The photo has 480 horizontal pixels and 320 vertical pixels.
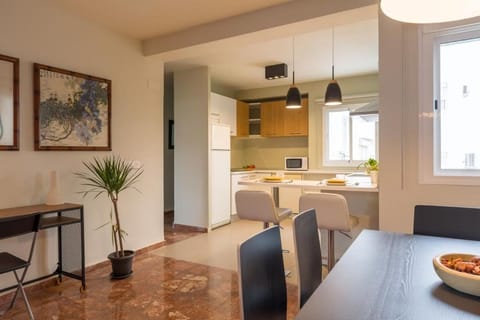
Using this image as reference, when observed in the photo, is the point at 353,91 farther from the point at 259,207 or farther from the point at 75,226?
the point at 75,226

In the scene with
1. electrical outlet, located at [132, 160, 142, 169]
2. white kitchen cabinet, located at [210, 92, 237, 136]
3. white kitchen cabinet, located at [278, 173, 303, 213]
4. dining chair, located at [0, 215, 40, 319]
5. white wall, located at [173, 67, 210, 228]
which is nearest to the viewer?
dining chair, located at [0, 215, 40, 319]

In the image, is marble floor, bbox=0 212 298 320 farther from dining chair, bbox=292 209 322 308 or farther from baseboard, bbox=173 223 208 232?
baseboard, bbox=173 223 208 232

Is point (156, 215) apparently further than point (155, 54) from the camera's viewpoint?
Yes

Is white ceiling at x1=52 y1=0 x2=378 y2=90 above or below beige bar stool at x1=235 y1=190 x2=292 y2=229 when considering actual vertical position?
above

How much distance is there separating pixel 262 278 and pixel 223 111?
465 centimetres

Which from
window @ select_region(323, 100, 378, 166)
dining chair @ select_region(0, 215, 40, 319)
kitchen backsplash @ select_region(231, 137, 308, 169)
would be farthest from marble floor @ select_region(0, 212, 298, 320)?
kitchen backsplash @ select_region(231, 137, 308, 169)

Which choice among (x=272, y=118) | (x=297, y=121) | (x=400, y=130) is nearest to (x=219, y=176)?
(x=272, y=118)

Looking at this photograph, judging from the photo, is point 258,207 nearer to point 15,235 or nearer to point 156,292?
point 156,292

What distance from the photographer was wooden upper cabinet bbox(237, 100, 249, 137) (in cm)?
630

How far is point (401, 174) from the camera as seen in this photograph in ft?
8.62

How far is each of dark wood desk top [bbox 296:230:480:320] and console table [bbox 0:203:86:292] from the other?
233cm

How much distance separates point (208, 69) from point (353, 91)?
2.69 meters

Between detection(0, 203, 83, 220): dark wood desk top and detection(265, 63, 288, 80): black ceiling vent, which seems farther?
detection(265, 63, 288, 80): black ceiling vent

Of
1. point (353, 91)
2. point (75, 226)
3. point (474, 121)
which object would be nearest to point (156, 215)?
point (75, 226)
